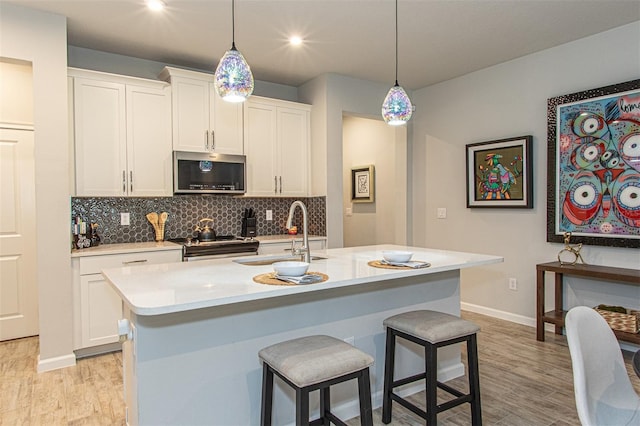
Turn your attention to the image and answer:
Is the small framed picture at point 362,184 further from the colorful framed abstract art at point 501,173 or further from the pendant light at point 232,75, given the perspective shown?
the pendant light at point 232,75

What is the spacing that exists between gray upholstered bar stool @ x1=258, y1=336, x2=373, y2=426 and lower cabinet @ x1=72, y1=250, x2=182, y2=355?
6.33ft

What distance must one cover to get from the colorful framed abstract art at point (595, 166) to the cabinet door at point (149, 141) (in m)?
3.58

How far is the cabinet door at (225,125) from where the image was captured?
161 inches

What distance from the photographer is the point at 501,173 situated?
4207 millimetres

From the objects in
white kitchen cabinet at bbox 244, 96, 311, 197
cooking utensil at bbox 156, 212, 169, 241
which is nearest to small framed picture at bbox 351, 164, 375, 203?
white kitchen cabinet at bbox 244, 96, 311, 197

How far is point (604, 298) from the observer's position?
136 inches

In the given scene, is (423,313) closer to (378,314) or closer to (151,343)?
(378,314)

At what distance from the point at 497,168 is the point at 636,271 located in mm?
1532

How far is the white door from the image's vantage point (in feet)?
12.5

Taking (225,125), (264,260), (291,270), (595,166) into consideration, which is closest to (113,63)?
(225,125)

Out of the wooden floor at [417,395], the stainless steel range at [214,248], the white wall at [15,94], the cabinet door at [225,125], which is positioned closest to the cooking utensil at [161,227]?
the stainless steel range at [214,248]

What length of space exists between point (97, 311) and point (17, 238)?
52.4 inches

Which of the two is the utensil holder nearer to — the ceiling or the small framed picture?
the ceiling

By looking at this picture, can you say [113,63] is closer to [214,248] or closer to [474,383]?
[214,248]
